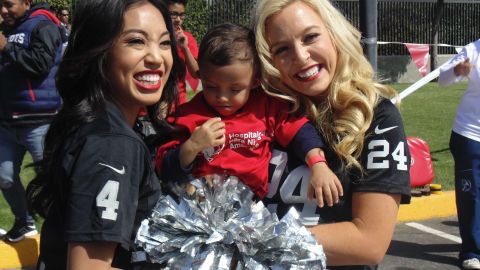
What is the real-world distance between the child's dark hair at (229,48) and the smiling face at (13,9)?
11.5ft

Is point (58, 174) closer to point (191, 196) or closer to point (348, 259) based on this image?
point (191, 196)

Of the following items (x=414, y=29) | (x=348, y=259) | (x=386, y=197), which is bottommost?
(x=414, y=29)

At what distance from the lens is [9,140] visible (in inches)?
215

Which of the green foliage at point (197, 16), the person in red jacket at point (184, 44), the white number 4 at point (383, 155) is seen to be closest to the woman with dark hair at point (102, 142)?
the white number 4 at point (383, 155)

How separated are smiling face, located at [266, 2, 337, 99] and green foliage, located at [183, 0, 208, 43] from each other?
58.1 ft

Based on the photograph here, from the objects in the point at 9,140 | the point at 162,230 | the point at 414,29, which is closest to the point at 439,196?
the point at 9,140

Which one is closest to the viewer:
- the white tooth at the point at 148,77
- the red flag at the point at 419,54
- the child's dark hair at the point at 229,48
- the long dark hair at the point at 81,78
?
the long dark hair at the point at 81,78

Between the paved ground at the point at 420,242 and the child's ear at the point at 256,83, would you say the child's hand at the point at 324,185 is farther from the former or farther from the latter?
the paved ground at the point at 420,242

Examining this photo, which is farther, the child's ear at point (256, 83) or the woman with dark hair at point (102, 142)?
the child's ear at point (256, 83)

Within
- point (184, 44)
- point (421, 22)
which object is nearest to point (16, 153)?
point (184, 44)

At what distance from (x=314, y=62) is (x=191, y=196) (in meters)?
0.59

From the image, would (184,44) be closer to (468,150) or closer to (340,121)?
(468,150)

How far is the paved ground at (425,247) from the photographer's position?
5568 millimetres

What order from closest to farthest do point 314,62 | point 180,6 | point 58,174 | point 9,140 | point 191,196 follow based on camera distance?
point 58,174 → point 191,196 → point 314,62 → point 9,140 → point 180,6
